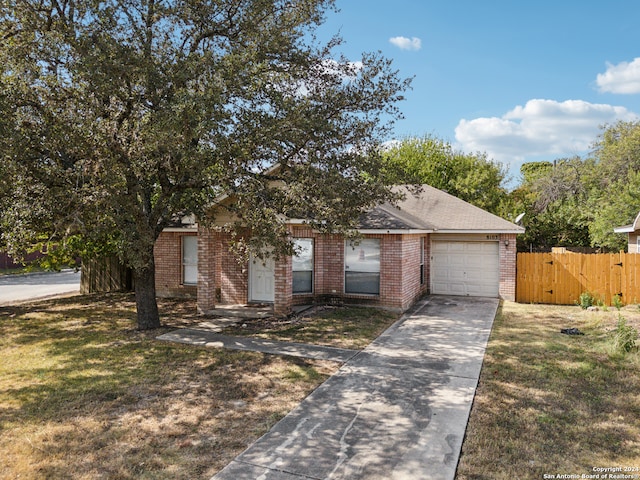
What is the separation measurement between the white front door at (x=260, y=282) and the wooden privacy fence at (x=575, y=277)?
9.06 metres

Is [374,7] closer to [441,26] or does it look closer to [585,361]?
[441,26]

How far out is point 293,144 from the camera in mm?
8836

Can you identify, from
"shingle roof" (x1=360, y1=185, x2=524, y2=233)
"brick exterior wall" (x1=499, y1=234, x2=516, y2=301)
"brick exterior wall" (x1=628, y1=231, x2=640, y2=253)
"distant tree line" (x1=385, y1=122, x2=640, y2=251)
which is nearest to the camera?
"shingle roof" (x1=360, y1=185, x2=524, y2=233)

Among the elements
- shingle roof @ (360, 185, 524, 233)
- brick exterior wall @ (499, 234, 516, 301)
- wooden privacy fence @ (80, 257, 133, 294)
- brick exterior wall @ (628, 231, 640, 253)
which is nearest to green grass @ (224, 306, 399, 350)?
shingle roof @ (360, 185, 524, 233)

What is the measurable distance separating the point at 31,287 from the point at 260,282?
44.6 ft

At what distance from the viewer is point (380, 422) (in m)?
5.22

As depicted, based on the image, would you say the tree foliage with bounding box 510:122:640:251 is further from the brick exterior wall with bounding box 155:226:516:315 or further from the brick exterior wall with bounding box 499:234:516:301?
the brick exterior wall with bounding box 155:226:516:315

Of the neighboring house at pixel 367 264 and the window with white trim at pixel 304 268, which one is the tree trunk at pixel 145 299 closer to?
the neighboring house at pixel 367 264

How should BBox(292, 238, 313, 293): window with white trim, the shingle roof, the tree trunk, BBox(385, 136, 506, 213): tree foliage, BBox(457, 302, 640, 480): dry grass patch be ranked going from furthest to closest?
BBox(385, 136, 506, 213): tree foliage
BBox(292, 238, 313, 293): window with white trim
the shingle roof
the tree trunk
BBox(457, 302, 640, 480): dry grass patch

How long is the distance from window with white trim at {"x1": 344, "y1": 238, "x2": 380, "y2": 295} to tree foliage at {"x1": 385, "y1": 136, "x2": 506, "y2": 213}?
13790 mm

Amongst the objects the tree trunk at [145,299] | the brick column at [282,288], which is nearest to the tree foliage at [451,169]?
the brick column at [282,288]

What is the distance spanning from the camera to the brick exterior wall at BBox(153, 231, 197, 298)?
589 inches

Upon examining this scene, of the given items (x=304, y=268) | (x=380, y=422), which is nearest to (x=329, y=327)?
(x=304, y=268)

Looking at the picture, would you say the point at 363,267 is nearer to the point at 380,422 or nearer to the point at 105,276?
the point at 380,422
